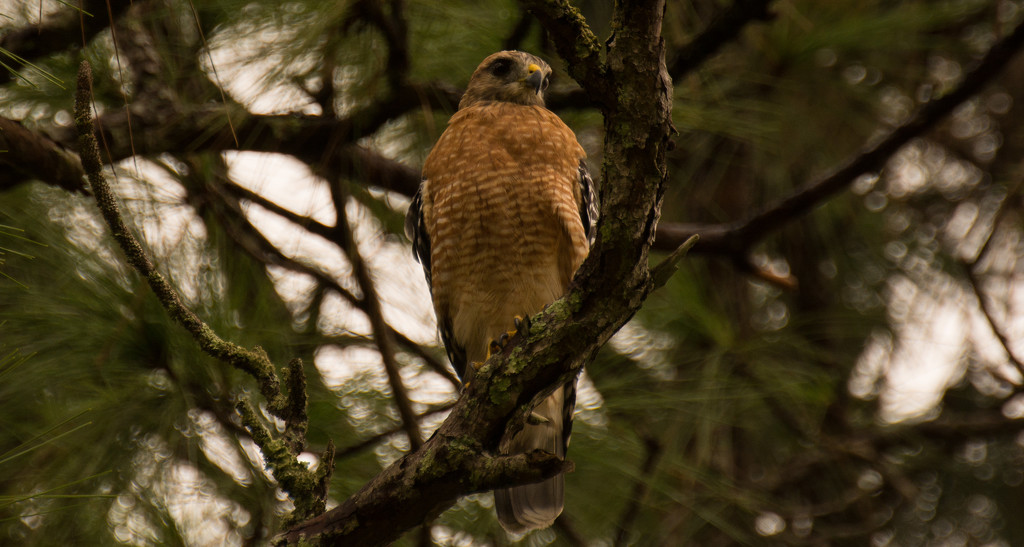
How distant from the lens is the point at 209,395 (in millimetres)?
3180

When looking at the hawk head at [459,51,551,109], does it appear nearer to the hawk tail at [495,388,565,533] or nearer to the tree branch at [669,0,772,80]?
the tree branch at [669,0,772,80]

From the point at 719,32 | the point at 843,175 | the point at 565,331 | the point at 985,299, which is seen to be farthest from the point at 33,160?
the point at 985,299

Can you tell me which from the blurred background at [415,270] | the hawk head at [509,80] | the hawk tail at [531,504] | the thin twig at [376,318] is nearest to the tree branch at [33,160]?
the blurred background at [415,270]

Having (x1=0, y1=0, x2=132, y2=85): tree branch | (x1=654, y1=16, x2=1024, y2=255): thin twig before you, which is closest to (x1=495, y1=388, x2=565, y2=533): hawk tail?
(x1=654, y1=16, x2=1024, y2=255): thin twig

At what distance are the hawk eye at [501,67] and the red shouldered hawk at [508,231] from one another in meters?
0.07

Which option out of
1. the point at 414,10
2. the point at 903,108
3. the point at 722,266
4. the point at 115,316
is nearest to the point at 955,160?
the point at 903,108

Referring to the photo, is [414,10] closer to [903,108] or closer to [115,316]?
[115,316]

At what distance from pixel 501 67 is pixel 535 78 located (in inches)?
9.5

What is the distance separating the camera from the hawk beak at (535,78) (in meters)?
3.77

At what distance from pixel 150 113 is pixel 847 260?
15.1ft

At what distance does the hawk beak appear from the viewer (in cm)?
377

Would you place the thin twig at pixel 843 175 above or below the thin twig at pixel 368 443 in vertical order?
above

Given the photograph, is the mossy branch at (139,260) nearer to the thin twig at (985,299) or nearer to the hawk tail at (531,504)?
the hawk tail at (531,504)

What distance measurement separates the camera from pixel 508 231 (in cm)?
339
